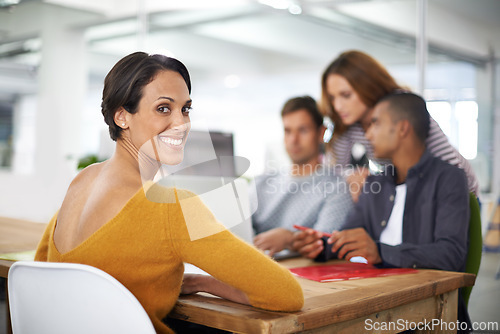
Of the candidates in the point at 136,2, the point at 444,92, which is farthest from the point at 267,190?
the point at 136,2

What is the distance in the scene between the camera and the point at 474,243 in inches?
62.4

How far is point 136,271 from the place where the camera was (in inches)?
35.1

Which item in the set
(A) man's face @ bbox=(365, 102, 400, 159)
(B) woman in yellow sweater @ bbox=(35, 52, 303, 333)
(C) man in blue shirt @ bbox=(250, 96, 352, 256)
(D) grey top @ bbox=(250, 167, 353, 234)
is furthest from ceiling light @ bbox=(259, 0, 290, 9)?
(B) woman in yellow sweater @ bbox=(35, 52, 303, 333)

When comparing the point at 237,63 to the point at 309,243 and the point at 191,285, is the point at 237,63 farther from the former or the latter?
the point at 191,285

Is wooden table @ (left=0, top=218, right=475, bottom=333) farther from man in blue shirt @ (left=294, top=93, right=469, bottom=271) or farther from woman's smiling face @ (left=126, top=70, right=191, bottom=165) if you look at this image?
woman's smiling face @ (left=126, top=70, right=191, bottom=165)

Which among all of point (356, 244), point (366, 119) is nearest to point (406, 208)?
point (356, 244)

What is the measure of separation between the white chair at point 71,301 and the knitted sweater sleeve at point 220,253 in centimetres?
12

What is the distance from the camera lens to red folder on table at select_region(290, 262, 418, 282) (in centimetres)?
126

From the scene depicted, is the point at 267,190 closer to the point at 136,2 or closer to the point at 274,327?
the point at 274,327

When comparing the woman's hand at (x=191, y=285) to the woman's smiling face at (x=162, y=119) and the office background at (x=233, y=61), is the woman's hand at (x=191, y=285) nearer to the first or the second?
the woman's smiling face at (x=162, y=119)

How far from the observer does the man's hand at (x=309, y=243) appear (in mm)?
1515


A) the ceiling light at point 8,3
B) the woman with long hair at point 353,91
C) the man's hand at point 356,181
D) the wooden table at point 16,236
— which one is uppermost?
the ceiling light at point 8,3

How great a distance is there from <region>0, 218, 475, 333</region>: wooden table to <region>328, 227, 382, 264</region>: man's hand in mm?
137

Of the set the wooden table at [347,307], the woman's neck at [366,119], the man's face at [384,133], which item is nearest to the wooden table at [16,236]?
the wooden table at [347,307]
